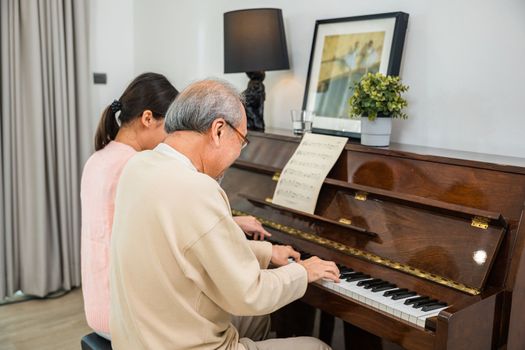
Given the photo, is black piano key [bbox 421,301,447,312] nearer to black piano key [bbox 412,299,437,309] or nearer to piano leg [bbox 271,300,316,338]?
black piano key [bbox 412,299,437,309]

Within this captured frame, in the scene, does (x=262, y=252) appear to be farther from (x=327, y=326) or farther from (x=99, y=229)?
(x=327, y=326)

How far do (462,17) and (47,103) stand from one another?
Answer: 2.42m

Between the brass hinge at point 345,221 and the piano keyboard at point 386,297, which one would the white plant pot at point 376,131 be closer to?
the brass hinge at point 345,221

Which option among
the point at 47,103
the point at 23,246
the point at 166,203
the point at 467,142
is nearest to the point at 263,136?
the point at 467,142

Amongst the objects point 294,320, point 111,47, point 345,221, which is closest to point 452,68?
point 345,221

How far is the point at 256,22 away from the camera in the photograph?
8.66ft

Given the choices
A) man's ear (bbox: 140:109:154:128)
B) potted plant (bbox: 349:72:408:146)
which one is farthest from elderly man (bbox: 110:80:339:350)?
potted plant (bbox: 349:72:408:146)

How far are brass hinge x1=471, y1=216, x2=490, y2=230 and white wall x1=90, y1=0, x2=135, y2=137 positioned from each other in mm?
2814

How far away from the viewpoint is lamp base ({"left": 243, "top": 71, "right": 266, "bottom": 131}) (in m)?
2.68

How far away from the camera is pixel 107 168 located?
1.85m

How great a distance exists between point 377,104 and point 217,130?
81 cm

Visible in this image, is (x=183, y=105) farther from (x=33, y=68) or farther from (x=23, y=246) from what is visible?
(x=23, y=246)

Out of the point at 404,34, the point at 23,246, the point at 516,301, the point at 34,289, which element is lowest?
the point at 34,289

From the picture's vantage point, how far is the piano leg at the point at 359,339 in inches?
84.2
